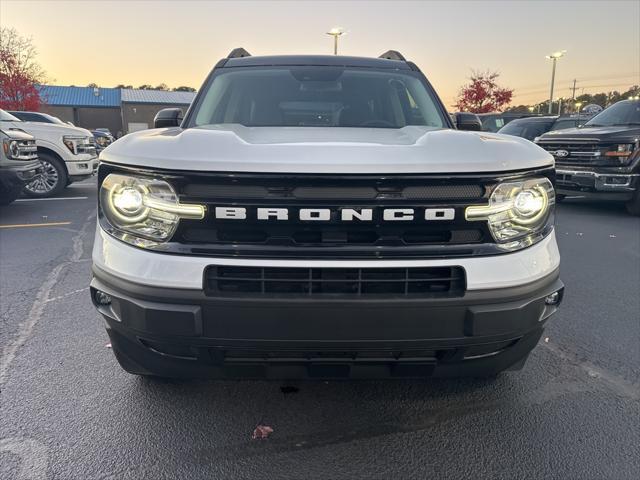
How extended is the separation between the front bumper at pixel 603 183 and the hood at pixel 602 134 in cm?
56

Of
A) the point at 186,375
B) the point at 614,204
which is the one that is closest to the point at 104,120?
the point at 614,204

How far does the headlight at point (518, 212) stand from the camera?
1.85 metres

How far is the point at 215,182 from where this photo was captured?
5.78 feet

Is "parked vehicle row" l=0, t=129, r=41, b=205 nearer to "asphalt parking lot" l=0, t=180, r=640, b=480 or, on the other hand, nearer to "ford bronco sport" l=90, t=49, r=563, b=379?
"asphalt parking lot" l=0, t=180, r=640, b=480

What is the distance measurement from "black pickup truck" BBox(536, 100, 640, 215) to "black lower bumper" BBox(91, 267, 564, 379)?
698 cm

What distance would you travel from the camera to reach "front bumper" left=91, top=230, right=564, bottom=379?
1751mm

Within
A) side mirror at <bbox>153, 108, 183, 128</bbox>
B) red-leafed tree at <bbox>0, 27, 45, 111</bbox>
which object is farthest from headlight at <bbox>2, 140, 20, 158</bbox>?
red-leafed tree at <bbox>0, 27, 45, 111</bbox>

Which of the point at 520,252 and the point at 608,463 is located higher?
the point at 520,252

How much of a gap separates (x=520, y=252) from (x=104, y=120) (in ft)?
214

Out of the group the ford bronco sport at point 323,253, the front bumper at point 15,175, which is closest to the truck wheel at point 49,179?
the front bumper at point 15,175

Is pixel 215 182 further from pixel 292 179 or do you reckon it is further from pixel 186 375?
pixel 186 375

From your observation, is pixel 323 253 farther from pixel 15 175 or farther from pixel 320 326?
pixel 15 175

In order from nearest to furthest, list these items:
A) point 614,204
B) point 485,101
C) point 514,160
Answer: point 514,160, point 614,204, point 485,101

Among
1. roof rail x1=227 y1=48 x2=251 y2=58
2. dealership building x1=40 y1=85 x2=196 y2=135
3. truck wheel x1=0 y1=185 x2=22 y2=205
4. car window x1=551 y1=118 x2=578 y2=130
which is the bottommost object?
truck wheel x1=0 y1=185 x2=22 y2=205
